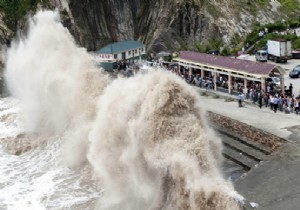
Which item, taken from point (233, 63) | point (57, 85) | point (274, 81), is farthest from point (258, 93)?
point (57, 85)

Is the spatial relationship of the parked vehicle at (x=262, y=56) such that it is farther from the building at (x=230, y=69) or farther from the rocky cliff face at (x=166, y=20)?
the rocky cliff face at (x=166, y=20)

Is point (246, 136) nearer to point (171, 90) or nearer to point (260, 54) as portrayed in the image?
point (171, 90)

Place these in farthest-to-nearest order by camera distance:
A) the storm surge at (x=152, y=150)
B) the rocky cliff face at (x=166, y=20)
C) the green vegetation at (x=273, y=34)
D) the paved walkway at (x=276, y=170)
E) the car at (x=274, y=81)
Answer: the rocky cliff face at (x=166, y=20) < the green vegetation at (x=273, y=34) < the car at (x=274, y=81) < the paved walkway at (x=276, y=170) < the storm surge at (x=152, y=150)

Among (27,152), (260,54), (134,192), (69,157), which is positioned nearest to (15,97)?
(27,152)

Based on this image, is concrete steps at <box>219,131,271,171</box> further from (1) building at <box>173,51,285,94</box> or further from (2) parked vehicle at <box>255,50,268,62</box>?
(2) parked vehicle at <box>255,50,268,62</box>

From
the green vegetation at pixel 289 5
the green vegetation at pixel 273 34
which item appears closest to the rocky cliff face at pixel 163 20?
the green vegetation at pixel 289 5

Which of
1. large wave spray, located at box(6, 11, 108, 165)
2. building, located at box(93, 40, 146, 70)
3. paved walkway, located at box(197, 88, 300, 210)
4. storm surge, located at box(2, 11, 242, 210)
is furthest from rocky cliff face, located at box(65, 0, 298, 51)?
storm surge, located at box(2, 11, 242, 210)
